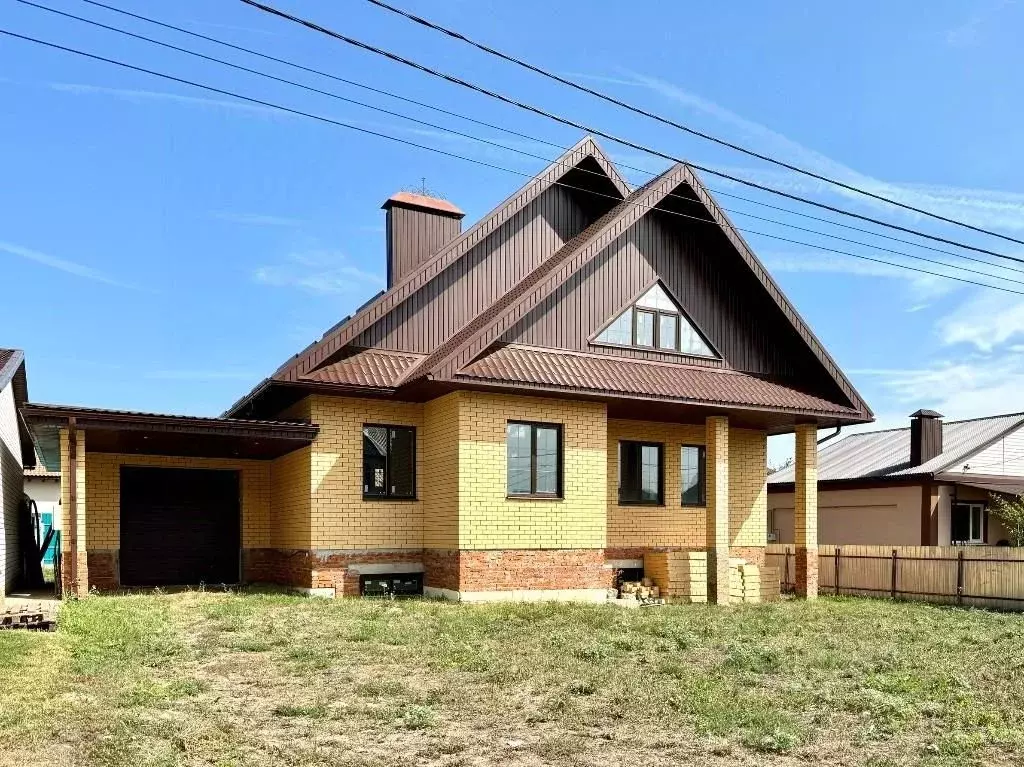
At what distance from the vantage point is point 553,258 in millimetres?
18469

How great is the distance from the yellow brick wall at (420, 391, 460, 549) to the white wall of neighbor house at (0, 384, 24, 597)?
697 centimetres

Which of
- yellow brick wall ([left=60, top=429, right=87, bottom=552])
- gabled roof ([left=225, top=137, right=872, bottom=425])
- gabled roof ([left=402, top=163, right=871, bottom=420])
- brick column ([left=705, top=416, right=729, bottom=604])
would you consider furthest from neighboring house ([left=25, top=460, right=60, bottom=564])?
brick column ([left=705, top=416, right=729, bottom=604])

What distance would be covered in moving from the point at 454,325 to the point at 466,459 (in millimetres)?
3173

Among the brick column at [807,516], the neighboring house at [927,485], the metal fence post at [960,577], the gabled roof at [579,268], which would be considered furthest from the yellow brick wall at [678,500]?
the neighboring house at [927,485]

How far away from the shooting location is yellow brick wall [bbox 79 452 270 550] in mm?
17656

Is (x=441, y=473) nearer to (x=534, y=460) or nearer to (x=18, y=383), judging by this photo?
(x=534, y=460)

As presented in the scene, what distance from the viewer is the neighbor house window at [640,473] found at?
1875 cm

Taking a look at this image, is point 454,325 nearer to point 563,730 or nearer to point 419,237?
point 419,237

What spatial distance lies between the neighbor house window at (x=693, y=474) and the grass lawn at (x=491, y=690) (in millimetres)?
5477

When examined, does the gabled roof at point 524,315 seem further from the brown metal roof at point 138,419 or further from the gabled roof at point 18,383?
the gabled roof at point 18,383

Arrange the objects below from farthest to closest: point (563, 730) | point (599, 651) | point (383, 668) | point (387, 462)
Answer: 1. point (387, 462)
2. point (599, 651)
3. point (383, 668)
4. point (563, 730)

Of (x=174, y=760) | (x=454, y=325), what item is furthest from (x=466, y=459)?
(x=174, y=760)

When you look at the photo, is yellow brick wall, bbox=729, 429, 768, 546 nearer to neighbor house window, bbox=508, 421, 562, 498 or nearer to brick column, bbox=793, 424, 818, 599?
brick column, bbox=793, 424, 818, 599

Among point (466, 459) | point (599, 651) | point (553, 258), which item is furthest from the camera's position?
point (553, 258)
